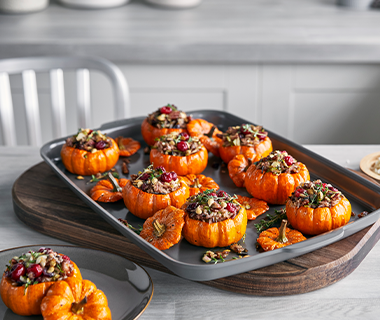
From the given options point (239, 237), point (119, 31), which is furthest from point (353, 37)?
point (239, 237)

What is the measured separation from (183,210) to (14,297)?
509 millimetres

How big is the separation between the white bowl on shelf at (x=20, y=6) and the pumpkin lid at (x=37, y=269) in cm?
311

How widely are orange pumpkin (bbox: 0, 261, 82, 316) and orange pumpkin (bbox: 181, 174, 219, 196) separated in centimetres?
66

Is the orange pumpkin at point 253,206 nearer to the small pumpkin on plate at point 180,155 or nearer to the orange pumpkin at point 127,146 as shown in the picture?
the small pumpkin on plate at point 180,155

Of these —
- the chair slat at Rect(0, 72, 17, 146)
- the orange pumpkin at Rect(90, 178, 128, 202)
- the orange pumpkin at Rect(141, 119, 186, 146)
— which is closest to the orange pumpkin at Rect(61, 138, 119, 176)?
the orange pumpkin at Rect(90, 178, 128, 202)

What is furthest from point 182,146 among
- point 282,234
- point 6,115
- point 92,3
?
point 92,3

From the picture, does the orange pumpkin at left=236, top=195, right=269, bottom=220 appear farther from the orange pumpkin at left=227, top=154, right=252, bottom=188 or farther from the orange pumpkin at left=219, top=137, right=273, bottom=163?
the orange pumpkin at left=219, top=137, right=273, bottom=163

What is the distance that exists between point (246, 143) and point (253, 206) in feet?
1.15

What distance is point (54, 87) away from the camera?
8.53 ft

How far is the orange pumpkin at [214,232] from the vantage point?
1299 millimetres

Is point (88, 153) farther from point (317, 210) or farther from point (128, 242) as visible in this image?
point (317, 210)

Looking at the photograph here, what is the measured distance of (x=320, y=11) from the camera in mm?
3939

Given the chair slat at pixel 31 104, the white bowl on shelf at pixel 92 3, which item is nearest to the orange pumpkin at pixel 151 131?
the chair slat at pixel 31 104

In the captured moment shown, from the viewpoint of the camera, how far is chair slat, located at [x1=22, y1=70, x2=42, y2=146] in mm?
2531
